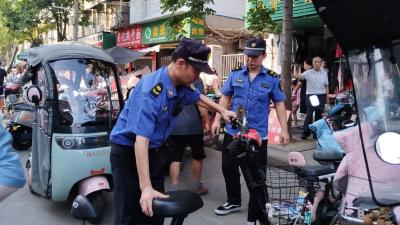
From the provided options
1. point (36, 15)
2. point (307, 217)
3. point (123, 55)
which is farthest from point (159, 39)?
point (307, 217)

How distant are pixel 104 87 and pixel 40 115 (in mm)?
788

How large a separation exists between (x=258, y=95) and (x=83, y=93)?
6.46 ft

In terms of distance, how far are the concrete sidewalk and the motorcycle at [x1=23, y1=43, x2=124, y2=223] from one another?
1037 millimetres

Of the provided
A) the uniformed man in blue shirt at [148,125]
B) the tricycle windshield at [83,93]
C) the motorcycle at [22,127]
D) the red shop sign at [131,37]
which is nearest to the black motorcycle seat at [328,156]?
the uniformed man in blue shirt at [148,125]

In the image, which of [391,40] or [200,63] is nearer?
[391,40]

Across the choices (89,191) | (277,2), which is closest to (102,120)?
(89,191)

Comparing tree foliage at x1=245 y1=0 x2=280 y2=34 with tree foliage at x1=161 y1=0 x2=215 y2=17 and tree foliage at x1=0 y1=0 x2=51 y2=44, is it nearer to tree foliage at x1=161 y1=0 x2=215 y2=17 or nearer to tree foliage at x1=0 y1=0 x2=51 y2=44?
tree foliage at x1=161 y1=0 x2=215 y2=17

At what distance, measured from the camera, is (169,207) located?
2.29 metres

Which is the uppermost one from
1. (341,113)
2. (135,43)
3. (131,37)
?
(131,37)

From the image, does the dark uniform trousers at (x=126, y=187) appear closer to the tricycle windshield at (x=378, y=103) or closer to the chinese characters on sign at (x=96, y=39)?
the tricycle windshield at (x=378, y=103)

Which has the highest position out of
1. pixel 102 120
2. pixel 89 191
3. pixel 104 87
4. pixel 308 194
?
pixel 104 87

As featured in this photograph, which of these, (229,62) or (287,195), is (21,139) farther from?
(229,62)

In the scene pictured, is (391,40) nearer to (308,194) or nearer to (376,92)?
(376,92)

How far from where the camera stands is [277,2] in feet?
39.6
